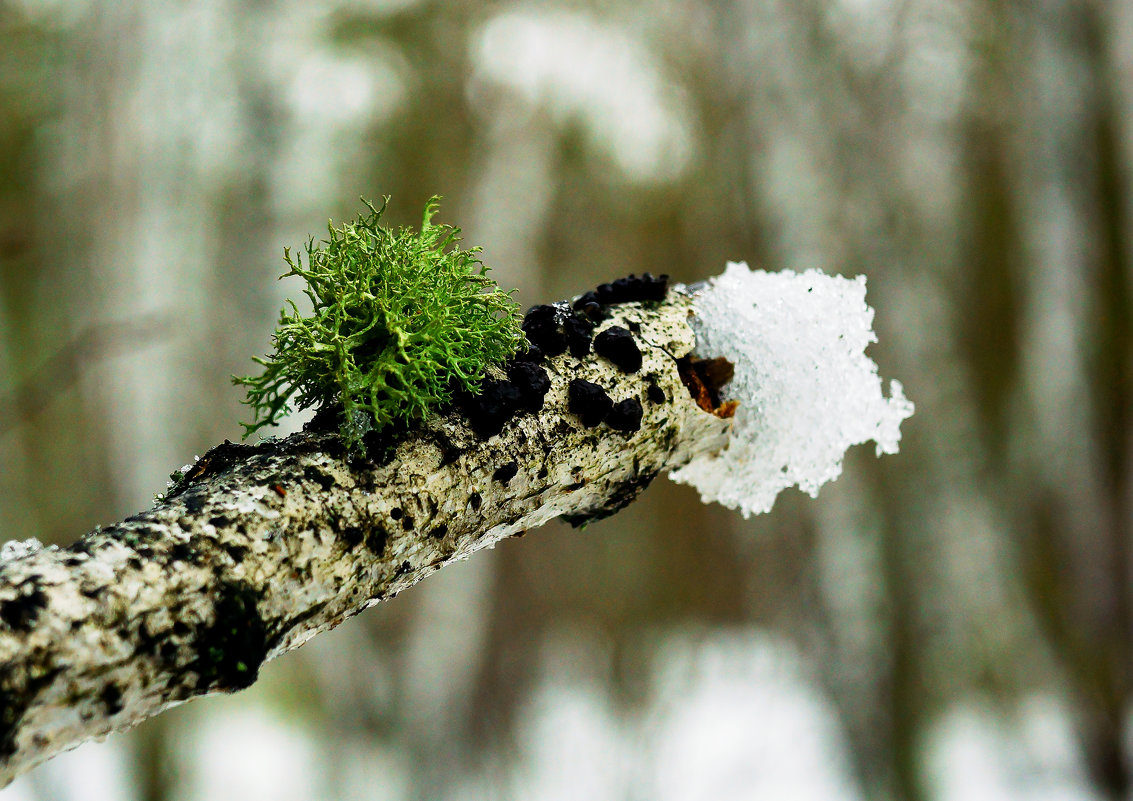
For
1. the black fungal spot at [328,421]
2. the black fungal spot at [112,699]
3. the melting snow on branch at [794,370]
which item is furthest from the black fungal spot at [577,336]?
the black fungal spot at [112,699]

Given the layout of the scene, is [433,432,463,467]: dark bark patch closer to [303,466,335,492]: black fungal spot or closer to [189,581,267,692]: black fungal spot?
[303,466,335,492]: black fungal spot

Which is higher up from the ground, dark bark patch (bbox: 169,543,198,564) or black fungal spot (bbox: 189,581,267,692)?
dark bark patch (bbox: 169,543,198,564)

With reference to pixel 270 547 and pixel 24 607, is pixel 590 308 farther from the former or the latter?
pixel 24 607

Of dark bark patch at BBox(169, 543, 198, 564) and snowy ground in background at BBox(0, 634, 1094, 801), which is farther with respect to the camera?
snowy ground in background at BBox(0, 634, 1094, 801)

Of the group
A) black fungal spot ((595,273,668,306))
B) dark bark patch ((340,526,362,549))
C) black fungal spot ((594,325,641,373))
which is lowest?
dark bark patch ((340,526,362,549))

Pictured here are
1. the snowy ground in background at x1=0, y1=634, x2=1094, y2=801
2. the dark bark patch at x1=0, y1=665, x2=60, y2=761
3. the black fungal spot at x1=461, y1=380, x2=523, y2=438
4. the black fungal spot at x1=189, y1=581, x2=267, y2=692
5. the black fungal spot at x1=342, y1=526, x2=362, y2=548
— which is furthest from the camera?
the snowy ground in background at x1=0, y1=634, x2=1094, y2=801

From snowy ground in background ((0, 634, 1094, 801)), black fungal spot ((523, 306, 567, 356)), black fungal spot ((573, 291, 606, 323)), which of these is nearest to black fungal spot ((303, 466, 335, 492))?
black fungal spot ((523, 306, 567, 356))

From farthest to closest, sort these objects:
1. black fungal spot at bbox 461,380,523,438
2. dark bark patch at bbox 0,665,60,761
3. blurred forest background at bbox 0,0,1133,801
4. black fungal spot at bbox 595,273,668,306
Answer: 1. blurred forest background at bbox 0,0,1133,801
2. black fungal spot at bbox 595,273,668,306
3. black fungal spot at bbox 461,380,523,438
4. dark bark patch at bbox 0,665,60,761

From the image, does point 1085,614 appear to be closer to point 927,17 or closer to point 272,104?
point 927,17
